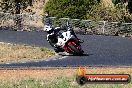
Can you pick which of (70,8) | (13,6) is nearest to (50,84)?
(70,8)

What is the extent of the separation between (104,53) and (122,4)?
66.3ft

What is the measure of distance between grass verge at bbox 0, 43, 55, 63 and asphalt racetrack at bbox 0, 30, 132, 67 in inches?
55.8

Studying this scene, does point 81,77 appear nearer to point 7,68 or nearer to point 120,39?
point 7,68

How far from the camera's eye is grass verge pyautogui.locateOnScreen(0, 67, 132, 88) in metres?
15.9

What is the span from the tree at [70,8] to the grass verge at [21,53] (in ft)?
50.9

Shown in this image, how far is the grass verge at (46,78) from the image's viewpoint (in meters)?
15.9

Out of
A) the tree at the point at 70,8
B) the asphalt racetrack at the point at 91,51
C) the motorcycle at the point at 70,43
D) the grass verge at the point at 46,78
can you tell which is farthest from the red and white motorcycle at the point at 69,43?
the tree at the point at 70,8

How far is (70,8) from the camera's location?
46.0 metres

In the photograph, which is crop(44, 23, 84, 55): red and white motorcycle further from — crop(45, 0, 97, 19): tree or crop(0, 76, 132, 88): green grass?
crop(45, 0, 97, 19): tree

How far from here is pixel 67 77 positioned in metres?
18.3

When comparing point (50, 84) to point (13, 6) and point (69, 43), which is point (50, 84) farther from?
point (13, 6)

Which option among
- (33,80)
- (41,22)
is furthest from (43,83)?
(41,22)

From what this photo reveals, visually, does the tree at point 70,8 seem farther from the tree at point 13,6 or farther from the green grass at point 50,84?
the green grass at point 50,84

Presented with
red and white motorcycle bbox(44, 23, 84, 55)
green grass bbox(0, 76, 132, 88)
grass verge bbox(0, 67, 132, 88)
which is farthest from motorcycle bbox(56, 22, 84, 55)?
green grass bbox(0, 76, 132, 88)
